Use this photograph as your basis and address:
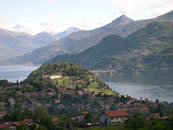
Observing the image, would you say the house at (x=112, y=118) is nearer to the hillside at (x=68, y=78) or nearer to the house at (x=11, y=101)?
the house at (x=11, y=101)

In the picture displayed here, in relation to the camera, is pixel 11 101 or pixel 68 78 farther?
pixel 68 78

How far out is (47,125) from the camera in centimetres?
5609

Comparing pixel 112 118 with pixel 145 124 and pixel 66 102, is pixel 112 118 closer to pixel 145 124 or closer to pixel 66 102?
pixel 145 124

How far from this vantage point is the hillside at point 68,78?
Answer: 123 metres

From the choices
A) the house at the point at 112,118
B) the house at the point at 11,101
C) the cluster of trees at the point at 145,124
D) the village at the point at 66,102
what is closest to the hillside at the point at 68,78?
the village at the point at 66,102

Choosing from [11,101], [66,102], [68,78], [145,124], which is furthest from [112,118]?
[68,78]

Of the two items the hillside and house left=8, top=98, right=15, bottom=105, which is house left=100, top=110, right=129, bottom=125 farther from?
the hillside

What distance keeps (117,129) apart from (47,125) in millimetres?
11817

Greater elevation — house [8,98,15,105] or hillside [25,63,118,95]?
hillside [25,63,118,95]

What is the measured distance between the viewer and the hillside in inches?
4861

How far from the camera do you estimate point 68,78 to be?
136 meters

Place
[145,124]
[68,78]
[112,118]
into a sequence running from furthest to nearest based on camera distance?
[68,78], [112,118], [145,124]

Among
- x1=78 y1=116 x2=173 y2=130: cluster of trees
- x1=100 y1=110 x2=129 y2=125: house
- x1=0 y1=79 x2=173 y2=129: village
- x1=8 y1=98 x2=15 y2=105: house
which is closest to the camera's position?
x1=78 y1=116 x2=173 y2=130: cluster of trees

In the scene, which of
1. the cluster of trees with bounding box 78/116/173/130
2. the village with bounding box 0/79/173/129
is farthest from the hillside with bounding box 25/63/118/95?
the cluster of trees with bounding box 78/116/173/130
